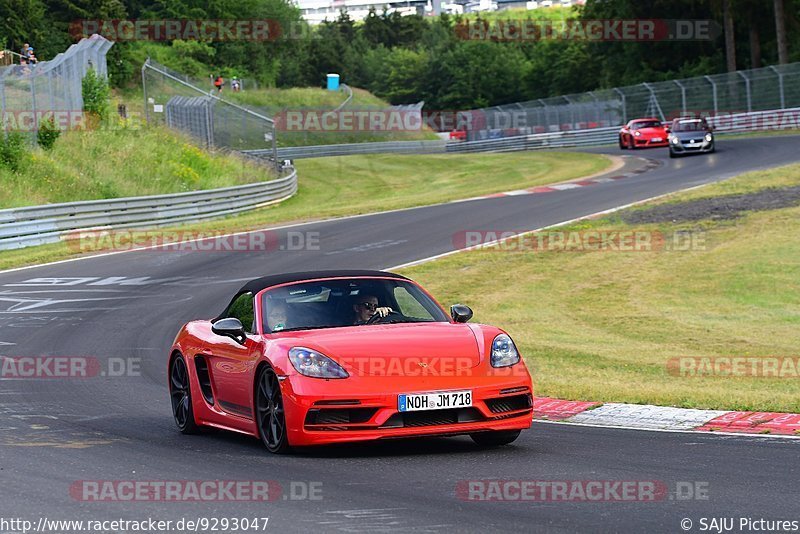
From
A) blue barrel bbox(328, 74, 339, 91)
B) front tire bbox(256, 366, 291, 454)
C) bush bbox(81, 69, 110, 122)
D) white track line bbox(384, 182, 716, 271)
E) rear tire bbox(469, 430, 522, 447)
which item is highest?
blue barrel bbox(328, 74, 339, 91)

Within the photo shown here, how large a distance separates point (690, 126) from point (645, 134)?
652 centimetres

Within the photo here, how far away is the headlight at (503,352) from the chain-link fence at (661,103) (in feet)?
168

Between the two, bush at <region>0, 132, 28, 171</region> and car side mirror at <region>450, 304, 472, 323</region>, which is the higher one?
bush at <region>0, 132, 28, 171</region>

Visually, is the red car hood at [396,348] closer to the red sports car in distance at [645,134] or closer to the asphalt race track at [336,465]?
the asphalt race track at [336,465]

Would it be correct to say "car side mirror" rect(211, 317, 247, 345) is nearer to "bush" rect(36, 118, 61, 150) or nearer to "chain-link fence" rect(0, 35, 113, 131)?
"chain-link fence" rect(0, 35, 113, 131)

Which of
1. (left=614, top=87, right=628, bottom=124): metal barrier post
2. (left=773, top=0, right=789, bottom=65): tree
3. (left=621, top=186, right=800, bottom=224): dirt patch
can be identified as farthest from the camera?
(left=773, top=0, right=789, bottom=65): tree

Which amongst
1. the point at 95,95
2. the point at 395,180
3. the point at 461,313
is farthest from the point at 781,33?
the point at 461,313

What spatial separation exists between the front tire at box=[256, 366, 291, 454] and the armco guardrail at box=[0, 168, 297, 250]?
1905 cm

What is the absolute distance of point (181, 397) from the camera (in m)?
10.1

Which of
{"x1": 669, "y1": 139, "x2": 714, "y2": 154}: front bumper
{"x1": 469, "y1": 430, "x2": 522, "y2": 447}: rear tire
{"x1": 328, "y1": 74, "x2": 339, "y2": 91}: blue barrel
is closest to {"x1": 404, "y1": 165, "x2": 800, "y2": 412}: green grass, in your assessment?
{"x1": 469, "y1": 430, "x2": 522, "y2": 447}: rear tire

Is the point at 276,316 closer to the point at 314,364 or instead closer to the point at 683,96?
the point at 314,364

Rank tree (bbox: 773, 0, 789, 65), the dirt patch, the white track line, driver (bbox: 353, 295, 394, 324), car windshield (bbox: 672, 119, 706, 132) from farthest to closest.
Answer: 1. tree (bbox: 773, 0, 789, 65)
2. car windshield (bbox: 672, 119, 706, 132)
3. the dirt patch
4. the white track line
5. driver (bbox: 353, 295, 394, 324)

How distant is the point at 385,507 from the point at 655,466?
1942 mm

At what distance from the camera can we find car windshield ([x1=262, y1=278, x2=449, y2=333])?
357 inches
